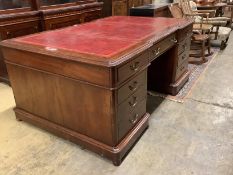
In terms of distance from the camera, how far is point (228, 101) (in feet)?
8.35

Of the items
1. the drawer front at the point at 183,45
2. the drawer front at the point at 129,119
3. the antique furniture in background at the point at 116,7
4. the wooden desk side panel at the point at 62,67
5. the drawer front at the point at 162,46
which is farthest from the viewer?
the antique furniture in background at the point at 116,7

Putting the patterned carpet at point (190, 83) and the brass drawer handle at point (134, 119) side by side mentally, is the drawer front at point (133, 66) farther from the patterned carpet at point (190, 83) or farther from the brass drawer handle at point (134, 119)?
the patterned carpet at point (190, 83)

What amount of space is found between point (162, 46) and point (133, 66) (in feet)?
1.92

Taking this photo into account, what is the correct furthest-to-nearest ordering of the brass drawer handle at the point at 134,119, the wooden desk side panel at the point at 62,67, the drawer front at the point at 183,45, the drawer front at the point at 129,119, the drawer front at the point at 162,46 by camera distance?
the drawer front at the point at 183,45, the drawer front at the point at 162,46, the brass drawer handle at the point at 134,119, the drawer front at the point at 129,119, the wooden desk side panel at the point at 62,67

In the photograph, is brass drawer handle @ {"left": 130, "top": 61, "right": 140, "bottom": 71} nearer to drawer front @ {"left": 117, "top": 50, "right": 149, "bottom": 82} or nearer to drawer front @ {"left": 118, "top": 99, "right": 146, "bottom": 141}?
drawer front @ {"left": 117, "top": 50, "right": 149, "bottom": 82}

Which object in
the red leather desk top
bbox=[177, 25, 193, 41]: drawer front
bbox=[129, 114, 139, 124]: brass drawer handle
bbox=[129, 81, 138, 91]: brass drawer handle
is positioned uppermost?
the red leather desk top

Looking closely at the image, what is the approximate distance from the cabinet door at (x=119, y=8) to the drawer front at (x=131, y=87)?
245cm

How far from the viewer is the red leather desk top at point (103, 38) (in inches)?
62.1

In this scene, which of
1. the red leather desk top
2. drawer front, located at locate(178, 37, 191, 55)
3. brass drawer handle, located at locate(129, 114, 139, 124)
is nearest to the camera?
the red leather desk top

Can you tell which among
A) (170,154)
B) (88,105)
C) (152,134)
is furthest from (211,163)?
(88,105)

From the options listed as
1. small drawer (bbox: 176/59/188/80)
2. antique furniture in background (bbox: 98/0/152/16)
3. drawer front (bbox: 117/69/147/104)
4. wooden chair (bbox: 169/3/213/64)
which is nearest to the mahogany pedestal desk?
drawer front (bbox: 117/69/147/104)

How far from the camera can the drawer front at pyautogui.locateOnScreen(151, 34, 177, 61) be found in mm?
1940

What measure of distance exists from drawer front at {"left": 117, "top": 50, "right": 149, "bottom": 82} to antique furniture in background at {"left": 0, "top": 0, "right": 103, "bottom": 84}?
1697 millimetres

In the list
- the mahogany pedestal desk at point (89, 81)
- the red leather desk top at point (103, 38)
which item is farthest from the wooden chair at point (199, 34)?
the mahogany pedestal desk at point (89, 81)
